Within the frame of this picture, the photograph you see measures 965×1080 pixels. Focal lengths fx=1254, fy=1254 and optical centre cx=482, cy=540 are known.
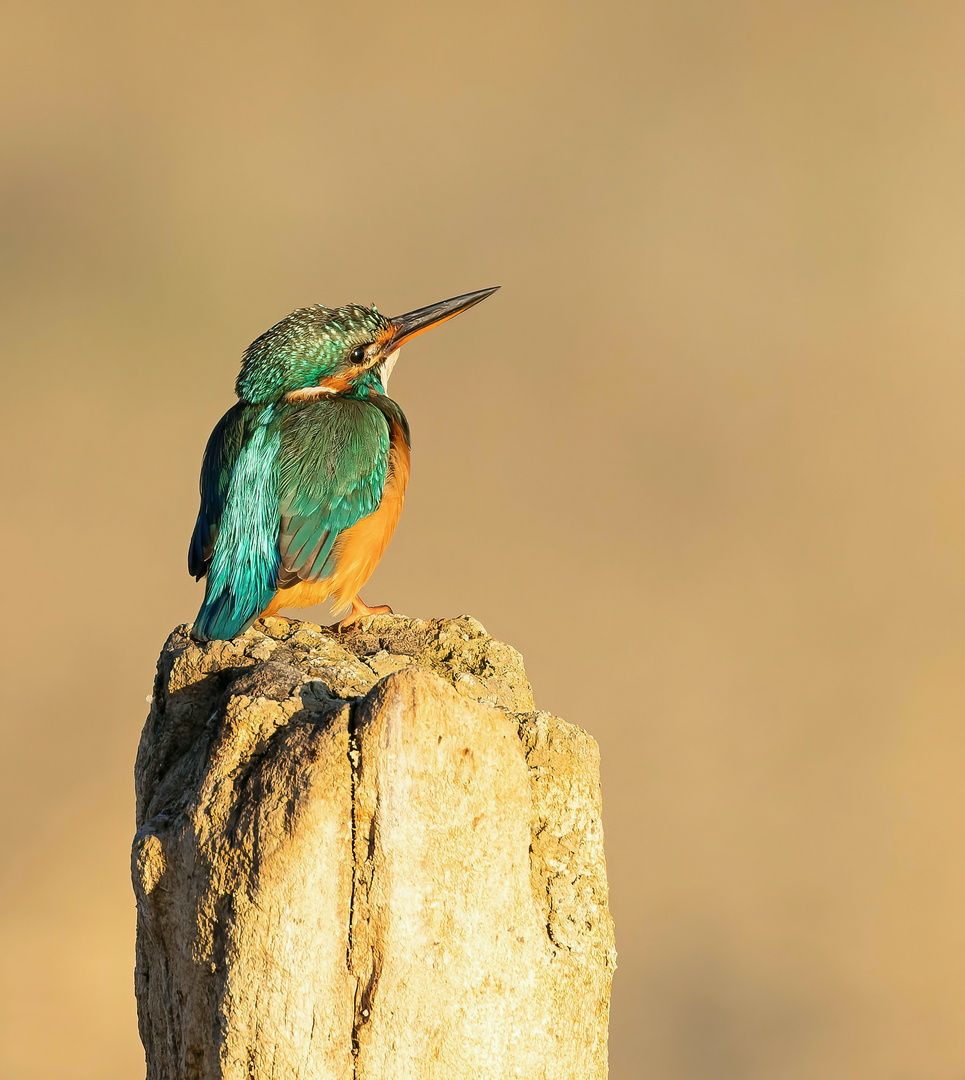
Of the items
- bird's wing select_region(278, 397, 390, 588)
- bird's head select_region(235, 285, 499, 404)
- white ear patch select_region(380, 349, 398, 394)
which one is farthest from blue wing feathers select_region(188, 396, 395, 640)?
white ear patch select_region(380, 349, 398, 394)

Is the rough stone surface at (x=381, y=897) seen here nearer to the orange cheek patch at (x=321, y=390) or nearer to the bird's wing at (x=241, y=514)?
the bird's wing at (x=241, y=514)

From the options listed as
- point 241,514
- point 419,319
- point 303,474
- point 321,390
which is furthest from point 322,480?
point 419,319

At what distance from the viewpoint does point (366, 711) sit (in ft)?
7.60

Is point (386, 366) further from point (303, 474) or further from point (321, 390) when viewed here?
point (303, 474)

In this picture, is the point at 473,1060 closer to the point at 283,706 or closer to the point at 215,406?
the point at 283,706

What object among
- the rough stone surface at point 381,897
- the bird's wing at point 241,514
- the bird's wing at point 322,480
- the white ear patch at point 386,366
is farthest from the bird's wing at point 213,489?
the rough stone surface at point 381,897

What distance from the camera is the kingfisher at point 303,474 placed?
3873 millimetres

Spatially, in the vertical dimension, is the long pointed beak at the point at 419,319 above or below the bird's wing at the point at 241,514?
above

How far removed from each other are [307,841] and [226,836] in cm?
17

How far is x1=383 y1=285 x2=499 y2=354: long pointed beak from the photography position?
4.84 m

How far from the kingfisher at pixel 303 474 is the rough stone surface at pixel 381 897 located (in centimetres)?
110

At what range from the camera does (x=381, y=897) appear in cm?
229

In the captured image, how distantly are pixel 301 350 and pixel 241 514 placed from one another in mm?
792

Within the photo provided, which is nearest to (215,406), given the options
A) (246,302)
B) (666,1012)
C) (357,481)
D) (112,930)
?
(246,302)
